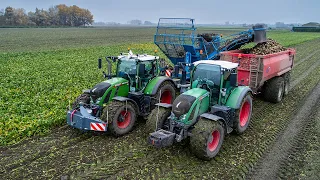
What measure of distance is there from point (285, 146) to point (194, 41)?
5.84 m

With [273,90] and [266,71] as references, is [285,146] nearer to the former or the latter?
[266,71]

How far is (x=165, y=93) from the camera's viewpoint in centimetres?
958

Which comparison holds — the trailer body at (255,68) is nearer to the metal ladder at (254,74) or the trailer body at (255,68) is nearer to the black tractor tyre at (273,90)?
the metal ladder at (254,74)

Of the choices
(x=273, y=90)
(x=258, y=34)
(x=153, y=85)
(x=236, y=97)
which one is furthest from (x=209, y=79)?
(x=258, y=34)

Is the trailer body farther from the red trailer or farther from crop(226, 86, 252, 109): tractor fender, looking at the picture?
crop(226, 86, 252, 109): tractor fender

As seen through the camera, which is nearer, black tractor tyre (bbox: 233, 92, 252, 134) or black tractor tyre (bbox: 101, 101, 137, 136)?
black tractor tyre (bbox: 101, 101, 137, 136)

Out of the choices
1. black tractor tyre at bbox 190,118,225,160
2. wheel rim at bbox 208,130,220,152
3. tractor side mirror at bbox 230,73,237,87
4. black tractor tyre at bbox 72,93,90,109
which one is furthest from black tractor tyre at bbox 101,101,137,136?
tractor side mirror at bbox 230,73,237,87

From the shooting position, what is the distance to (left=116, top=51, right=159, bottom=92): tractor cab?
28.4 feet

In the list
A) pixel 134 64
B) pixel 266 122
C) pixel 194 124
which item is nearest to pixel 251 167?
pixel 194 124

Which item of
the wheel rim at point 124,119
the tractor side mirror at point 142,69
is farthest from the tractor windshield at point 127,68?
the wheel rim at point 124,119

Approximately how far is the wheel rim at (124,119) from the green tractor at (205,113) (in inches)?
40.1

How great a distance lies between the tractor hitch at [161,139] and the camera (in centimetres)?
604

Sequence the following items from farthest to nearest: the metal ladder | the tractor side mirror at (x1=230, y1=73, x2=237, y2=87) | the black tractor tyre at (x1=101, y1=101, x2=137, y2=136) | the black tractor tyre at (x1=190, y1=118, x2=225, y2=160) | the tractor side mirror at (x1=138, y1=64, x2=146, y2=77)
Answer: the metal ladder < the tractor side mirror at (x1=138, y1=64, x2=146, y2=77) < the black tractor tyre at (x1=101, y1=101, x2=137, y2=136) < the tractor side mirror at (x1=230, y1=73, x2=237, y2=87) < the black tractor tyre at (x1=190, y1=118, x2=225, y2=160)

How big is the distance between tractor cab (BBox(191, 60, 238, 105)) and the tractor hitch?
1.80 m
